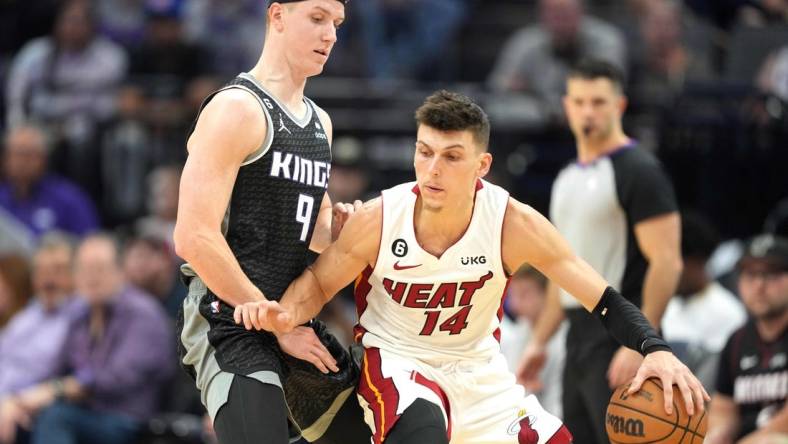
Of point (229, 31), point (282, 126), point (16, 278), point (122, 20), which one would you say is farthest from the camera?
point (122, 20)

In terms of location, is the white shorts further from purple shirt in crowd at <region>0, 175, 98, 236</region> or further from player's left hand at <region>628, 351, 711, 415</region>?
purple shirt in crowd at <region>0, 175, 98, 236</region>

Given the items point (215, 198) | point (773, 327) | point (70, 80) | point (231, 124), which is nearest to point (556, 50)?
point (773, 327)

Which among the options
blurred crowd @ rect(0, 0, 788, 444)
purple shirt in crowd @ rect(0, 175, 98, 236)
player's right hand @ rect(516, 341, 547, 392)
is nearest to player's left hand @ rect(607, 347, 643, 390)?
player's right hand @ rect(516, 341, 547, 392)

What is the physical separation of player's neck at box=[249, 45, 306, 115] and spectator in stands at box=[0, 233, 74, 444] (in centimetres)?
528

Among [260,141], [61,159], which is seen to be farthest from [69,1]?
[260,141]

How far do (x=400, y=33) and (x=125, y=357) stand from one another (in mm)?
4799

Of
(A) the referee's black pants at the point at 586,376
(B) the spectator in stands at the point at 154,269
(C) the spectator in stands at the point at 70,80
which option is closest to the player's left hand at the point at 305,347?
(A) the referee's black pants at the point at 586,376

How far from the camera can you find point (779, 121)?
10.1 metres

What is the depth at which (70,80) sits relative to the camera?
40.0 feet

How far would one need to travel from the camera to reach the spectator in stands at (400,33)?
12.9 metres

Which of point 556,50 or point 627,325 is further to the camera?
point 556,50

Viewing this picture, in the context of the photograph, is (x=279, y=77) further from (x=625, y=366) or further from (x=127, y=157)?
(x=127, y=157)

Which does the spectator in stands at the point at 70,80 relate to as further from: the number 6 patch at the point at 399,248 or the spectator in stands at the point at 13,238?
the number 6 patch at the point at 399,248

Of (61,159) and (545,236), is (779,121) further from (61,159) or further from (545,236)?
(61,159)
